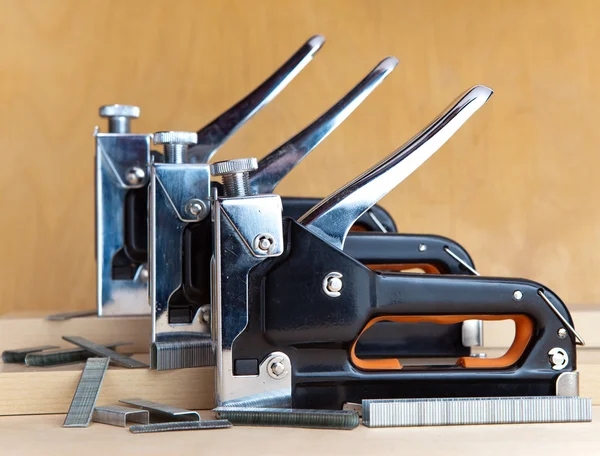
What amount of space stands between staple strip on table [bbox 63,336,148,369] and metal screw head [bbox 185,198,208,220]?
0.19 meters

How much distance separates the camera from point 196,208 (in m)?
1.13

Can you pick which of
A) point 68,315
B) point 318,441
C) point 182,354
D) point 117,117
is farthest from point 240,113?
point 318,441

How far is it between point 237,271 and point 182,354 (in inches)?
6.8

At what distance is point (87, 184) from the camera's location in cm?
189

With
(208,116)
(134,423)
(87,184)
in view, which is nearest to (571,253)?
(208,116)

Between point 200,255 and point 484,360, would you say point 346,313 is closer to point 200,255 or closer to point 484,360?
point 484,360

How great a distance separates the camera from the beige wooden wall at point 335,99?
189cm

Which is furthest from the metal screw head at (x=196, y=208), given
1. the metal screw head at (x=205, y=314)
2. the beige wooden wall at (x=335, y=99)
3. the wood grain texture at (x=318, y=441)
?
the beige wooden wall at (x=335, y=99)

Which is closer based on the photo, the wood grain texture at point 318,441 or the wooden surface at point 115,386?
the wood grain texture at point 318,441

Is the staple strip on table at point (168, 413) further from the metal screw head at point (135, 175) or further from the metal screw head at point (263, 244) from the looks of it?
the metal screw head at point (135, 175)

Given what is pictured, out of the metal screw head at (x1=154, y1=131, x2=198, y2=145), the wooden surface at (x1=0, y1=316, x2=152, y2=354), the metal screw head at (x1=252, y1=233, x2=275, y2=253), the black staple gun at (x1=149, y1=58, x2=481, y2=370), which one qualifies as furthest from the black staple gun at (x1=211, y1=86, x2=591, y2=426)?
the wooden surface at (x1=0, y1=316, x2=152, y2=354)

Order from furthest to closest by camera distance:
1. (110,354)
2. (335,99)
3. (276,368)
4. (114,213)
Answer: (335,99)
(114,213)
(110,354)
(276,368)

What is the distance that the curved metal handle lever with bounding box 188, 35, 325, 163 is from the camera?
1.38 meters

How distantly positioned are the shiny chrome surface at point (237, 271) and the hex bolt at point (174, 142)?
250mm
